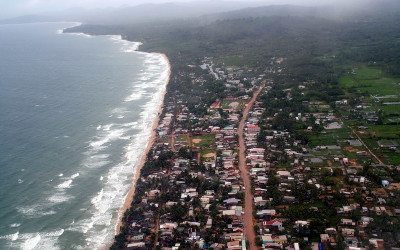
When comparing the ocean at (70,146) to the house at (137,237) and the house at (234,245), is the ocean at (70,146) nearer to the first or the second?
the house at (137,237)

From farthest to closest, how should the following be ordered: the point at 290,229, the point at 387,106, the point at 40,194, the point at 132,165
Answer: the point at 387,106 → the point at 132,165 → the point at 40,194 → the point at 290,229

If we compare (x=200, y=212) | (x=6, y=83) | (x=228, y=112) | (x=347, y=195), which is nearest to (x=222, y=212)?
(x=200, y=212)

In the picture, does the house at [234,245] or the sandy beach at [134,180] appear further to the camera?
the sandy beach at [134,180]

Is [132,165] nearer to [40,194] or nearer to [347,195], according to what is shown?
[40,194]

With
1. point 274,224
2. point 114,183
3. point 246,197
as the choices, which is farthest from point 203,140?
point 274,224

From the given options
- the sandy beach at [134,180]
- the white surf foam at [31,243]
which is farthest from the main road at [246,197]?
the white surf foam at [31,243]

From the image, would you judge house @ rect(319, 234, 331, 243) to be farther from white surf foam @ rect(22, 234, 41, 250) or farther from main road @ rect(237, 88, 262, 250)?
white surf foam @ rect(22, 234, 41, 250)
